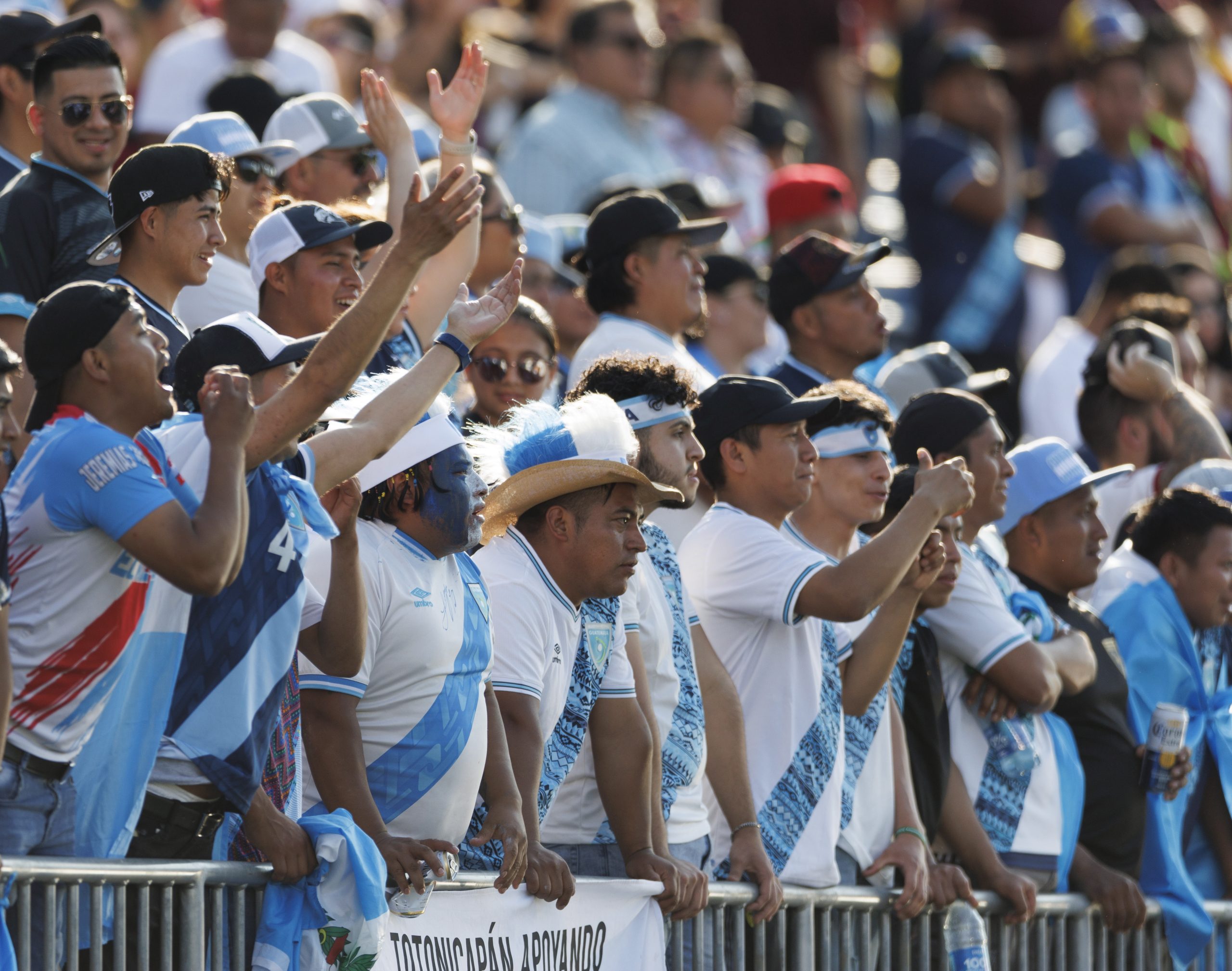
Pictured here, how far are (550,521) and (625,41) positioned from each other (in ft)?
18.8

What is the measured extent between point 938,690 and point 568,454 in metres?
1.94

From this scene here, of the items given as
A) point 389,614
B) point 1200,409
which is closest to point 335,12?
point 1200,409

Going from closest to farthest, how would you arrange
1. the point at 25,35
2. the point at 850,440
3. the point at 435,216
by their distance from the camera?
1. the point at 435,216
2. the point at 850,440
3. the point at 25,35

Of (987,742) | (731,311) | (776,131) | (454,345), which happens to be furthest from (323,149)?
(776,131)

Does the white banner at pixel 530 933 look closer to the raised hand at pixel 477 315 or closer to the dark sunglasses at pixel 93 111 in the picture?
the raised hand at pixel 477 315

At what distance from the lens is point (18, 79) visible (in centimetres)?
672

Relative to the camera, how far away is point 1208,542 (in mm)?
7617

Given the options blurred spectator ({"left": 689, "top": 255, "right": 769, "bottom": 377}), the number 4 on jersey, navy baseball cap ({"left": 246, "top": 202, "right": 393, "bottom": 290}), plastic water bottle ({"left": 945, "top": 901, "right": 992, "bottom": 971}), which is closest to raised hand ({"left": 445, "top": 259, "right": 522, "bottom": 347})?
the number 4 on jersey

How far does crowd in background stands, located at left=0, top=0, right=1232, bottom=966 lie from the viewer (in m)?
4.30

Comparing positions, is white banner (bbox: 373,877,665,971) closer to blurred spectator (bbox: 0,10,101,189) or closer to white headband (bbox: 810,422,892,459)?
white headband (bbox: 810,422,892,459)

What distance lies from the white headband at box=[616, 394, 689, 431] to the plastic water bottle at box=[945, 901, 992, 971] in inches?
75.1

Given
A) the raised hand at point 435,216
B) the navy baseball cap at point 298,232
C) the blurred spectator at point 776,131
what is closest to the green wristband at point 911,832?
the navy baseball cap at point 298,232

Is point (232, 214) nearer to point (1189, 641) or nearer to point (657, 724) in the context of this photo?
point (657, 724)

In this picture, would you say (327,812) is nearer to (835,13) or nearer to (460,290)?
(460,290)
